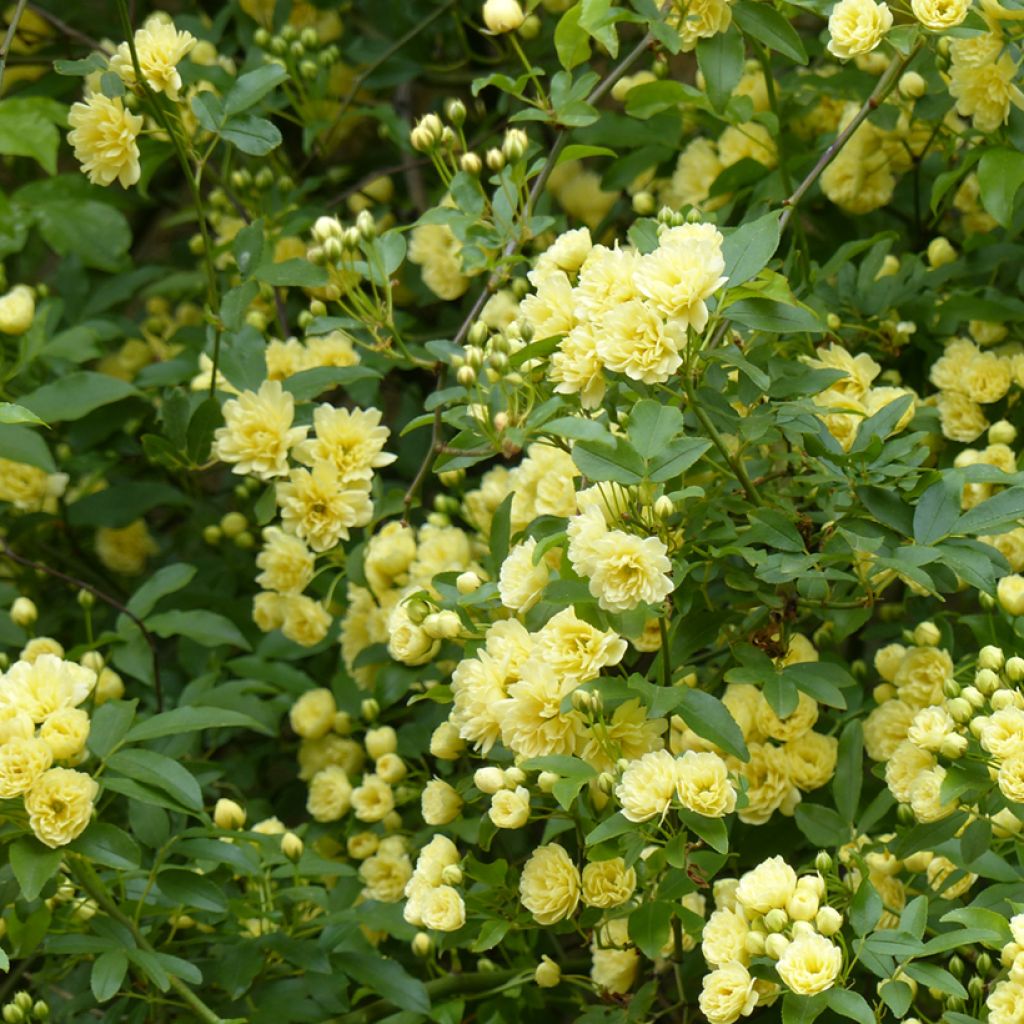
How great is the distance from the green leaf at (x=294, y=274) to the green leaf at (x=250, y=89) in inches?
6.2

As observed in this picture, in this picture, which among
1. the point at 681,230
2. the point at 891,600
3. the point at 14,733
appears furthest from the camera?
the point at 891,600

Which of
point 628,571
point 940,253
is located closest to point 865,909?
point 628,571

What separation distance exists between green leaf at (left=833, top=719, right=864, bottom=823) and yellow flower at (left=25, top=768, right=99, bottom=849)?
2.10 ft

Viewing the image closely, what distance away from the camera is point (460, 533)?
1.61 meters

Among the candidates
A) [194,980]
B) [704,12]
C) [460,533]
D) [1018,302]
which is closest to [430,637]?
[460,533]

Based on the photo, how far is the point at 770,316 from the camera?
126cm

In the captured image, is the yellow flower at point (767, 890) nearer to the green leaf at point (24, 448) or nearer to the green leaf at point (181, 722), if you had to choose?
the green leaf at point (181, 722)

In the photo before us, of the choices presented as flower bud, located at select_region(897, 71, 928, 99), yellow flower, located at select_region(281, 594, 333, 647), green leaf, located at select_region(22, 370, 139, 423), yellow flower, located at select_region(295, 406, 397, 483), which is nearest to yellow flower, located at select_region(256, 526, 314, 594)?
yellow flower, located at select_region(281, 594, 333, 647)

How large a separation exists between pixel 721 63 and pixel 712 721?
0.65 meters

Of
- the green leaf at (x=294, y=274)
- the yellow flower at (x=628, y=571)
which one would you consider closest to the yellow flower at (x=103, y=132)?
the green leaf at (x=294, y=274)

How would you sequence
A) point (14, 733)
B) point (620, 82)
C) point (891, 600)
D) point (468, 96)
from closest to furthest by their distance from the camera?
point (14, 733) < point (620, 82) < point (891, 600) < point (468, 96)

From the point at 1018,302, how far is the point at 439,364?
24.0 inches

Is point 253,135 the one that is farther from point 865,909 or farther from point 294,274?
point 865,909

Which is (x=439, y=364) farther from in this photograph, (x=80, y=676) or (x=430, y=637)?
(x=80, y=676)
